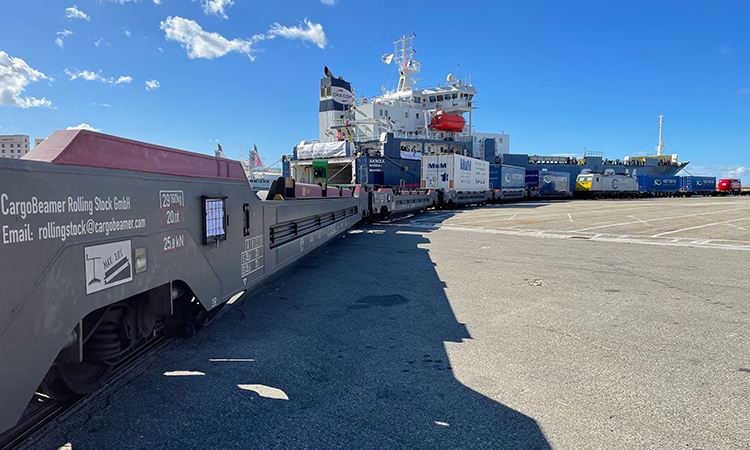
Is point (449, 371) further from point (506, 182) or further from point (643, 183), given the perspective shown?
point (643, 183)

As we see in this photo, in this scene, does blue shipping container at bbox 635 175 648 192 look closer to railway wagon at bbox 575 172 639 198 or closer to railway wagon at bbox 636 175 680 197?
railway wagon at bbox 636 175 680 197

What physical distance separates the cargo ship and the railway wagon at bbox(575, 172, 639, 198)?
10107mm

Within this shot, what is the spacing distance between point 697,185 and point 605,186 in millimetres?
19877

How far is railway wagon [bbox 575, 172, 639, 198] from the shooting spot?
44.5 meters

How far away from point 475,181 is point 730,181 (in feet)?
161

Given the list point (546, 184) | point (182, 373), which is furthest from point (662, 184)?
point (182, 373)

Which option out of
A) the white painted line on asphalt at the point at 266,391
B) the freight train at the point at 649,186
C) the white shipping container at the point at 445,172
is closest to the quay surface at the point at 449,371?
the white painted line on asphalt at the point at 266,391

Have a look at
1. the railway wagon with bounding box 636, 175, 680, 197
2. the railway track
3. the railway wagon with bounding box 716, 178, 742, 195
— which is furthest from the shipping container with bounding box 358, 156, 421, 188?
the railway wagon with bounding box 716, 178, 742, 195

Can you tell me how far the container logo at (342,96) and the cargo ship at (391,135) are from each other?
0.09 metres

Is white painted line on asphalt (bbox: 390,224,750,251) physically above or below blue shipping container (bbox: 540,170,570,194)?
below

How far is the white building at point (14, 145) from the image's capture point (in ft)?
7.55

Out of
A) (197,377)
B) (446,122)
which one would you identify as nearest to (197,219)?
(197,377)

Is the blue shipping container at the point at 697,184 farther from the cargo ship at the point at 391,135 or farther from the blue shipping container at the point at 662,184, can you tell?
the cargo ship at the point at 391,135

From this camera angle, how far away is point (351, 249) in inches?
364
